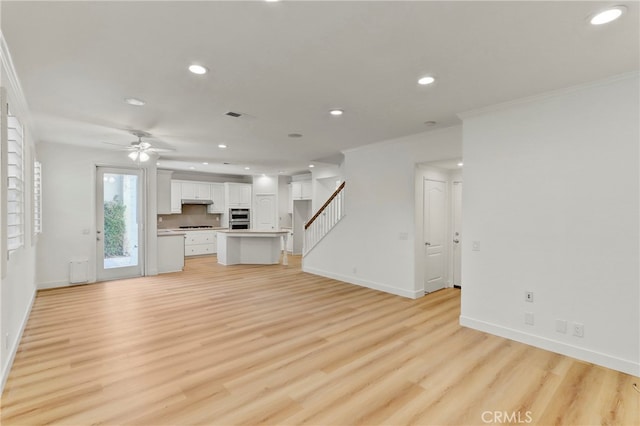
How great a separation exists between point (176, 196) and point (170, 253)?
2.85m

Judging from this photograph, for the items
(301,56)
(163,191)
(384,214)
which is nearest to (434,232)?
(384,214)

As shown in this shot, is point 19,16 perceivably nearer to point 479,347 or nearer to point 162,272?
point 479,347

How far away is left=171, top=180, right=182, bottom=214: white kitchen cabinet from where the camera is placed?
952 cm

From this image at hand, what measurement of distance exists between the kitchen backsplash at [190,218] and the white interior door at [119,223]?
312cm

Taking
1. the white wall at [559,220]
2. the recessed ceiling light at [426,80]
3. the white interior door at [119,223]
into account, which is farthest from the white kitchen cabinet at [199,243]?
the recessed ceiling light at [426,80]

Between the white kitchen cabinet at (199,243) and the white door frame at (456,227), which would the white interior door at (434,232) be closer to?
the white door frame at (456,227)

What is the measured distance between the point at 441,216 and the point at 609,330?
308 cm

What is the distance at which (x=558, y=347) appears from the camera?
3.18 m

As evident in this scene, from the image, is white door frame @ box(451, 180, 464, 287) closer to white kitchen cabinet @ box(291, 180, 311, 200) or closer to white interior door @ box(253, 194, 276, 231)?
white kitchen cabinet @ box(291, 180, 311, 200)

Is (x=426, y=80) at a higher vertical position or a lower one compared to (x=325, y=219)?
higher

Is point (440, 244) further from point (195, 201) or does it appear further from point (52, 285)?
point (195, 201)

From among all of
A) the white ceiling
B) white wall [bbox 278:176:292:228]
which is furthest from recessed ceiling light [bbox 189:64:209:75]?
white wall [bbox 278:176:292:228]

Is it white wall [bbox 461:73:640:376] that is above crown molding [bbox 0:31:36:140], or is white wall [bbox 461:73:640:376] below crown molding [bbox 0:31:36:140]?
below

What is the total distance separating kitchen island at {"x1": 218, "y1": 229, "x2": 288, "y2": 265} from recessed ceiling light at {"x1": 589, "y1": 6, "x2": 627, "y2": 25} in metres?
6.98
